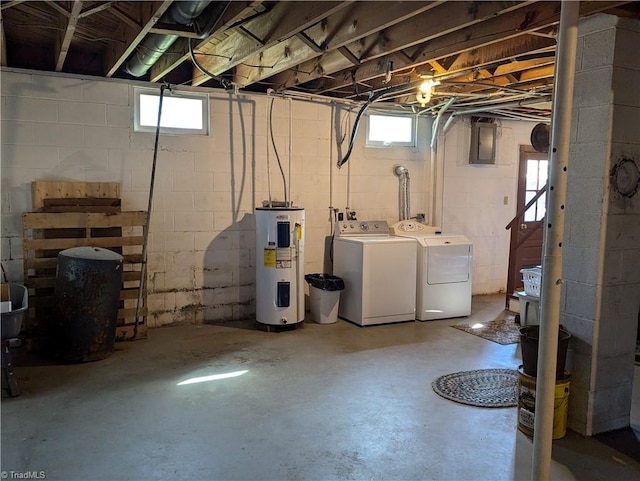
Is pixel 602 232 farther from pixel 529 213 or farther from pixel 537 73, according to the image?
pixel 529 213

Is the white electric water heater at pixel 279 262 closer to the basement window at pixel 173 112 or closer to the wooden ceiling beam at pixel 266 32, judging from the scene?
the basement window at pixel 173 112

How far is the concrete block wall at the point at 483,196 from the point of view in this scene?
6.40 m

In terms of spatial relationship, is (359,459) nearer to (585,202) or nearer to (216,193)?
(585,202)

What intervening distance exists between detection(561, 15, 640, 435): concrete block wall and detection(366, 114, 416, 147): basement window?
3.16m

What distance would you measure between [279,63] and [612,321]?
119 inches

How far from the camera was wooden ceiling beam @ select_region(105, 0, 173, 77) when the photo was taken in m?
2.92

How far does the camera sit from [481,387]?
363 centimetres

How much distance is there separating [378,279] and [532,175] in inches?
129

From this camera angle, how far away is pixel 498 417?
125 inches

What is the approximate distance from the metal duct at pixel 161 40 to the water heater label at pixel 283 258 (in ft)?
6.45

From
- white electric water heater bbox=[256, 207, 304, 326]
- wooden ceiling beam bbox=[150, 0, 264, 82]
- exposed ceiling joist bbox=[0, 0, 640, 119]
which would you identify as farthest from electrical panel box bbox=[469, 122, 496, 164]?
wooden ceiling beam bbox=[150, 0, 264, 82]

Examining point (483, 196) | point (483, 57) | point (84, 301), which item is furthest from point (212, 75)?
point (483, 196)

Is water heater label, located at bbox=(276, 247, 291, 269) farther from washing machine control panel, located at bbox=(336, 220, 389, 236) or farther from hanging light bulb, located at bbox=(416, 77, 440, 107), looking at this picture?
hanging light bulb, located at bbox=(416, 77, 440, 107)

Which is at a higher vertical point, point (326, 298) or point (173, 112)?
point (173, 112)
